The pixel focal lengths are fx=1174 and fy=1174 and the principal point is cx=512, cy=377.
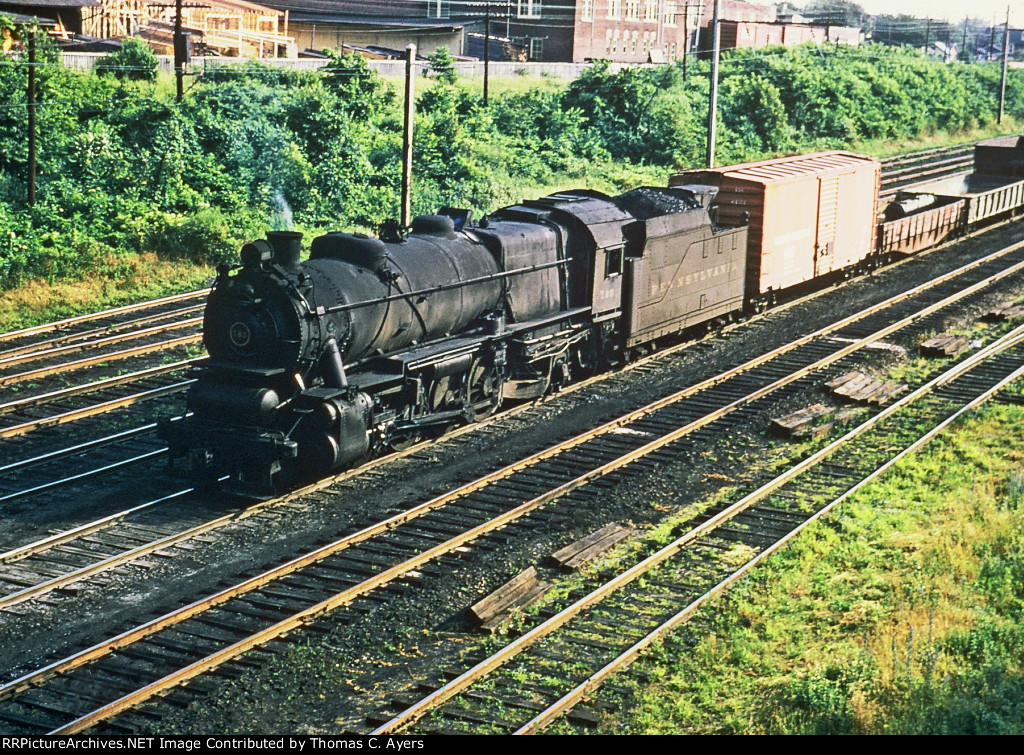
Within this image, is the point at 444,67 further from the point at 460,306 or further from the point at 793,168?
the point at 460,306

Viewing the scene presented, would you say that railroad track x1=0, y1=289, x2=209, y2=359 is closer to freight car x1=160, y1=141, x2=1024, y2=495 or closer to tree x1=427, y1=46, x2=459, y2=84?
freight car x1=160, y1=141, x2=1024, y2=495

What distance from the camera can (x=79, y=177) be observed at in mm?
33938

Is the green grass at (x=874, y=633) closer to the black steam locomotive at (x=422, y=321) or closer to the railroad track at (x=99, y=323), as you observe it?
the black steam locomotive at (x=422, y=321)

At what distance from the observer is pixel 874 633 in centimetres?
1275

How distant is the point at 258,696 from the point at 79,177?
86.6 feet

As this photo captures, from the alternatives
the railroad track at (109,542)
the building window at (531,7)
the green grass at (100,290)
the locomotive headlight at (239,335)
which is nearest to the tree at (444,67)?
the green grass at (100,290)

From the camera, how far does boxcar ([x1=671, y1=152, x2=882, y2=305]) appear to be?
1072 inches

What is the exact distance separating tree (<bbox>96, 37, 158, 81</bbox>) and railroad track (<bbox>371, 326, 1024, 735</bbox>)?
101 feet

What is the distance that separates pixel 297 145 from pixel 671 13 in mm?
52099

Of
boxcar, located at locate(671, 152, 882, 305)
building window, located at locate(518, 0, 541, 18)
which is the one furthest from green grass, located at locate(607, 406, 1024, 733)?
building window, located at locate(518, 0, 541, 18)

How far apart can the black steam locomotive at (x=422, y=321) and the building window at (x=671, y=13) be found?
62.1 meters

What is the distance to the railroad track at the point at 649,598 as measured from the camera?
11.0m

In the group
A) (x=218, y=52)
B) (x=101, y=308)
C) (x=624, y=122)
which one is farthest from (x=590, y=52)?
(x=101, y=308)

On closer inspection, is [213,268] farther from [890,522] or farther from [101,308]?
[890,522]
